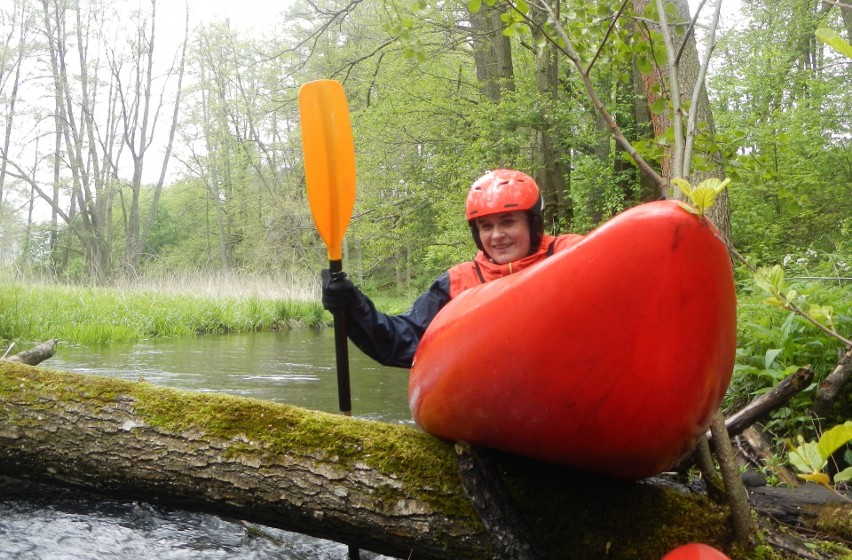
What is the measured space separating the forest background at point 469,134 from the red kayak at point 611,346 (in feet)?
0.85

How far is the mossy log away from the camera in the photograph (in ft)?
5.49

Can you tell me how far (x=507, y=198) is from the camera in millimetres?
2375

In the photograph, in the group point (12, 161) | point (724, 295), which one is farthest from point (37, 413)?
point (12, 161)

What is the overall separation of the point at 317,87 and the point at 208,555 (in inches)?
69.4

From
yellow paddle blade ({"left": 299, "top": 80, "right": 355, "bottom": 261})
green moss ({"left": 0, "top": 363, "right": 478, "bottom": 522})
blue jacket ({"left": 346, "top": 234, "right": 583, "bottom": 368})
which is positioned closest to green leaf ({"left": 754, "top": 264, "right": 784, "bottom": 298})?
green moss ({"left": 0, "top": 363, "right": 478, "bottom": 522})

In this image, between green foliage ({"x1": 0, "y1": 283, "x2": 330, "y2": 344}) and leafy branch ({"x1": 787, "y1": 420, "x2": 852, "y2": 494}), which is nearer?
leafy branch ({"x1": 787, "y1": 420, "x2": 852, "y2": 494})

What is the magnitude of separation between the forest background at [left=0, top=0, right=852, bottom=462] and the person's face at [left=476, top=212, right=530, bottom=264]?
502mm

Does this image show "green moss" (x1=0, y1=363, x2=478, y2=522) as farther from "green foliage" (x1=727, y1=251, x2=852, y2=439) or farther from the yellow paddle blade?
"green foliage" (x1=727, y1=251, x2=852, y2=439)

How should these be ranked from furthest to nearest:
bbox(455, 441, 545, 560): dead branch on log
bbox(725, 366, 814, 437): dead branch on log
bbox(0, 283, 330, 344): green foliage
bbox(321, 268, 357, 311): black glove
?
bbox(0, 283, 330, 344): green foliage → bbox(321, 268, 357, 311): black glove → bbox(725, 366, 814, 437): dead branch on log → bbox(455, 441, 545, 560): dead branch on log

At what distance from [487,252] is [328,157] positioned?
72 cm

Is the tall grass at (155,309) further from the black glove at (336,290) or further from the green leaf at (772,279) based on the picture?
the green leaf at (772,279)

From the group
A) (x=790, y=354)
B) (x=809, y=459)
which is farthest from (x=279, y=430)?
(x=790, y=354)

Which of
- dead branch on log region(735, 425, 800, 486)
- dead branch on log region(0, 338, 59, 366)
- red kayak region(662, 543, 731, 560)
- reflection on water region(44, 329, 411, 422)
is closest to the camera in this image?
red kayak region(662, 543, 731, 560)

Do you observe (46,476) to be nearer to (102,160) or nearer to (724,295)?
(724,295)
